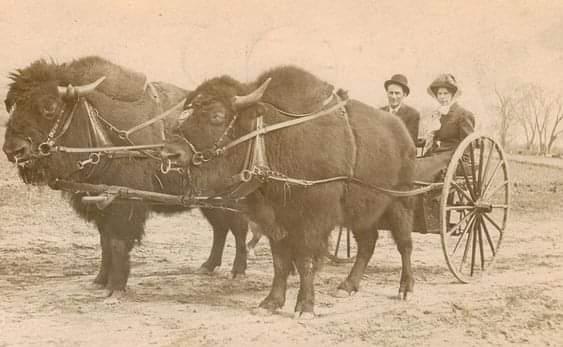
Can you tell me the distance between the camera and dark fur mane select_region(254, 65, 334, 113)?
411 cm

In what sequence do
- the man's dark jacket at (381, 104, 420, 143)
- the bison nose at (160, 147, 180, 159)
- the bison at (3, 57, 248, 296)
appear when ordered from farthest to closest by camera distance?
the man's dark jacket at (381, 104, 420, 143)
the bison at (3, 57, 248, 296)
the bison nose at (160, 147, 180, 159)

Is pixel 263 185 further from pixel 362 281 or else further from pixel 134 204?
pixel 362 281

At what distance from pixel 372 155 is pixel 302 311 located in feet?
3.62

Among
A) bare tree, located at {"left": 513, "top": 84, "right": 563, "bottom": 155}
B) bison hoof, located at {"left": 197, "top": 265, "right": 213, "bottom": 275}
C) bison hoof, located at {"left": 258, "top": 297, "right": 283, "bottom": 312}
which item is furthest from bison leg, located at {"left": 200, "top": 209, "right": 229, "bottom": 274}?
bare tree, located at {"left": 513, "top": 84, "right": 563, "bottom": 155}

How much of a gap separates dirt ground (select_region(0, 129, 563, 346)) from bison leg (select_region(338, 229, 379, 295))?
0.32ft

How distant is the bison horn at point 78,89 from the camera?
164 inches

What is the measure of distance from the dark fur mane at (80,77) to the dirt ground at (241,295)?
1317 millimetres

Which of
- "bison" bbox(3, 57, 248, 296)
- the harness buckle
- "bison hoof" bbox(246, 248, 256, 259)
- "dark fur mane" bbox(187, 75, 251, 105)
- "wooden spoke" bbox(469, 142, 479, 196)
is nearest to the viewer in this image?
"dark fur mane" bbox(187, 75, 251, 105)

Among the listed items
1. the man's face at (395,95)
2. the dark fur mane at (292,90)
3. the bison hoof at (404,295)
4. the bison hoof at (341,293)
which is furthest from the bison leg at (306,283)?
the man's face at (395,95)

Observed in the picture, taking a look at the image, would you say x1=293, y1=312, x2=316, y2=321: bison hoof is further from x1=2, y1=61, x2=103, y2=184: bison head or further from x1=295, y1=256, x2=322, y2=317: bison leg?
x1=2, y1=61, x2=103, y2=184: bison head

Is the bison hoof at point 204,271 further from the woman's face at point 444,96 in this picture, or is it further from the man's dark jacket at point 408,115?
the woman's face at point 444,96

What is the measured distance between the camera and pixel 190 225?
6750 millimetres

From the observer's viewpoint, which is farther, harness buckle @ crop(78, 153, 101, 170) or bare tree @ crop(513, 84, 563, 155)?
bare tree @ crop(513, 84, 563, 155)

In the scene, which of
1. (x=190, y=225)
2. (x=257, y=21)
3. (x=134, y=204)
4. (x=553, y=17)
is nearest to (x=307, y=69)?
(x=257, y=21)
